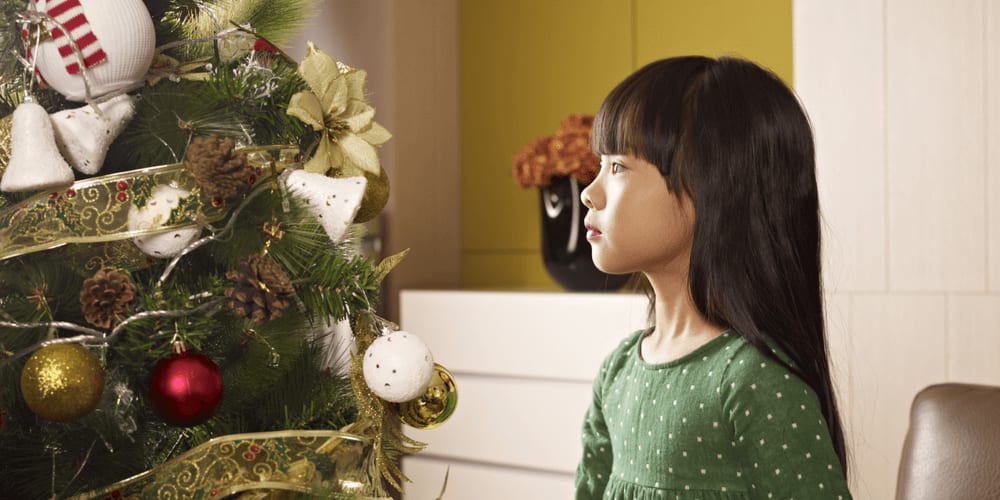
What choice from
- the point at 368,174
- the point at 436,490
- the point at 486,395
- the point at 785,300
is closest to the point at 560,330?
the point at 486,395

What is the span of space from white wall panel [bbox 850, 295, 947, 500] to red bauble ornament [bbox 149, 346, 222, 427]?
4.93 ft

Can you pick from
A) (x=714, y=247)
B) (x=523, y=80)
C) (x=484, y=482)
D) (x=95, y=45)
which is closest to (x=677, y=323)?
(x=714, y=247)

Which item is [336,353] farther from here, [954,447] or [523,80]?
[523,80]

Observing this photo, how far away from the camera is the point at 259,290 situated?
59 cm

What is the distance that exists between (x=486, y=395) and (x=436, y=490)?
0.30m

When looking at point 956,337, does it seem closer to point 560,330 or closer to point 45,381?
point 560,330

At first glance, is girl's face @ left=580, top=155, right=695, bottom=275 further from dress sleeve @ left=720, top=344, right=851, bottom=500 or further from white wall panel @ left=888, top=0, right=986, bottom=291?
white wall panel @ left=888, top=0, right=986, bottom=291

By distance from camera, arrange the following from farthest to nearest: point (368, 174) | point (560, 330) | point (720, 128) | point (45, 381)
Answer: point (560, 330)
point (720, 128)
point (368, 174)
point (45, 381)

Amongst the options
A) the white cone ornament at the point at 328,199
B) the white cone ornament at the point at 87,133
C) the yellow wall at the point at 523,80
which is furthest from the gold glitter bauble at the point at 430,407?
the yellow wall at the point at 523,80

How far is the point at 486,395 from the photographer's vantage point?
7.54 ft

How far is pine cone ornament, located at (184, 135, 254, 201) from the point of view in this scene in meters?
0.59

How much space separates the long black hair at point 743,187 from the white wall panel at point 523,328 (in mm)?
979

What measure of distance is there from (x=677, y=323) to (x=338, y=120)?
52 cm

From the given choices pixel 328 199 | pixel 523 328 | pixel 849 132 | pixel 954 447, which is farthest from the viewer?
pixel 523 328
